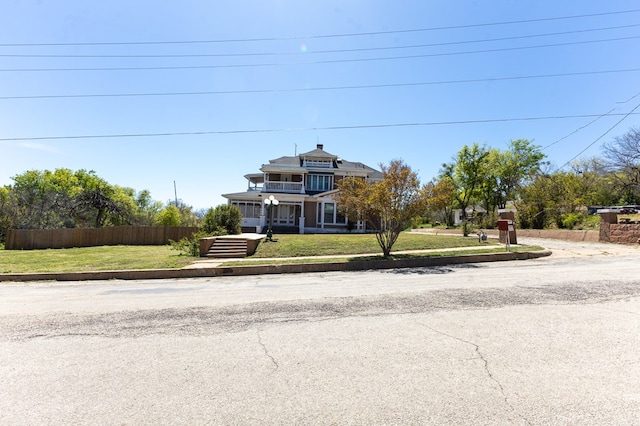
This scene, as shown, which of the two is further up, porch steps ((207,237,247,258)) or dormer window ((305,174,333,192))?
dormer window ((305,174,333,192))

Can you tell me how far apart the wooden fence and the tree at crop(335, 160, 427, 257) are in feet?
55.6

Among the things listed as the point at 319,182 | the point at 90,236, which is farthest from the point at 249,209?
the point at 90,236

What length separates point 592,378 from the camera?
3230 millimetres

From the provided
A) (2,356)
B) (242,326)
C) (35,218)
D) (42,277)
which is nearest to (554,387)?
(242,326)

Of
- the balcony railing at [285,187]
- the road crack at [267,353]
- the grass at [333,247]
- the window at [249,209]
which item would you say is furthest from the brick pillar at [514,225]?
the window at [249,209]

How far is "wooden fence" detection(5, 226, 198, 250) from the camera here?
79.0ft

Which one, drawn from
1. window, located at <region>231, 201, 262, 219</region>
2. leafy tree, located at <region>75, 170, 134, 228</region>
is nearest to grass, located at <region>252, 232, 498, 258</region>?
window, located at <region>231, 201, 262, 219</region>

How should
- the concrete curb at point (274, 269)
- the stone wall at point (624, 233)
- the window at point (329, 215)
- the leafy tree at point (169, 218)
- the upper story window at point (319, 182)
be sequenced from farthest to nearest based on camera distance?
1. the leafy tree at point (169, 218)
2. the upper story window at point (319, 182)
3. the window at point (329, 215)
4. the stone wall at point (624, 233)
5. the concrete curb at point (274, 269)

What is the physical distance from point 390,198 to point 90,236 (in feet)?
79.4

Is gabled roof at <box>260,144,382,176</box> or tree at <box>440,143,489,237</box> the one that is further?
tree at <box>440,143,489,237</box>

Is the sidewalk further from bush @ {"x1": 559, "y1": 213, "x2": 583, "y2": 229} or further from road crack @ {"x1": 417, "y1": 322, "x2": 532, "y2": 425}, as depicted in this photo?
bush @ {"x1": 559, "y1": 213, "x2": 583, "y2": 229}

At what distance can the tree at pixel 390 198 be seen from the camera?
13922 mm

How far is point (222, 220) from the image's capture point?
73.1 ft

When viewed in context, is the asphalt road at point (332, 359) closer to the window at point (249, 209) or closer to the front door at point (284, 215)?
the front door at point (284, 215)
